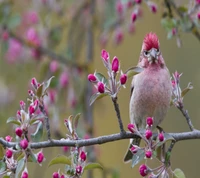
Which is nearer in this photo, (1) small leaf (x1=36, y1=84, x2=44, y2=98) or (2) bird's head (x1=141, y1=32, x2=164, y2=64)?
(1) small leaf (x1=36, y1=84, x2=44, y2=98)

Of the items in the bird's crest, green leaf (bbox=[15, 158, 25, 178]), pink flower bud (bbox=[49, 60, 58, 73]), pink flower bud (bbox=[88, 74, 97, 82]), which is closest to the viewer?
green leaf (bbox=[15, 158, 25, 178])

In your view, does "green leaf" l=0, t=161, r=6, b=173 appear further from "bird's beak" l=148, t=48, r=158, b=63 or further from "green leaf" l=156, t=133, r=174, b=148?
"bird's beak" l=148, t=48, r=158, b=63

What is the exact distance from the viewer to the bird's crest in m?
3.52

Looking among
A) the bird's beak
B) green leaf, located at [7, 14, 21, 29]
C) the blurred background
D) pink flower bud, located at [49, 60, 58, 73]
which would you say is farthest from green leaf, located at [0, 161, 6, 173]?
pink flower bud, located at [49, 60, 58, 73]

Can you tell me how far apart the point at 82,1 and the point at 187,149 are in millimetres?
3700

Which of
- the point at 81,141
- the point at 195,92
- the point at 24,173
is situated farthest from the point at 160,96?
the point at 195,92

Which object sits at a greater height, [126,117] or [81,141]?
[126,117]

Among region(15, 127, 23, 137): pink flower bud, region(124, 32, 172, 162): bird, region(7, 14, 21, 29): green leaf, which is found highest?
region(7, 14, 21, 29): green leaf

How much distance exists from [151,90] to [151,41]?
0.37 meters

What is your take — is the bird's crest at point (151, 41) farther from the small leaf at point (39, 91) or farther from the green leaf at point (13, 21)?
the green leaf at point (13, 21)

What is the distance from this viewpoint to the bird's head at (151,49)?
11.6ft

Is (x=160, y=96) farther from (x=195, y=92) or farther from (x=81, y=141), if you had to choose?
(x=195, y=92)

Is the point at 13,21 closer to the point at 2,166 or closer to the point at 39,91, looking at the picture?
the point at 39,91

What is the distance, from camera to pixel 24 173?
272 cm
